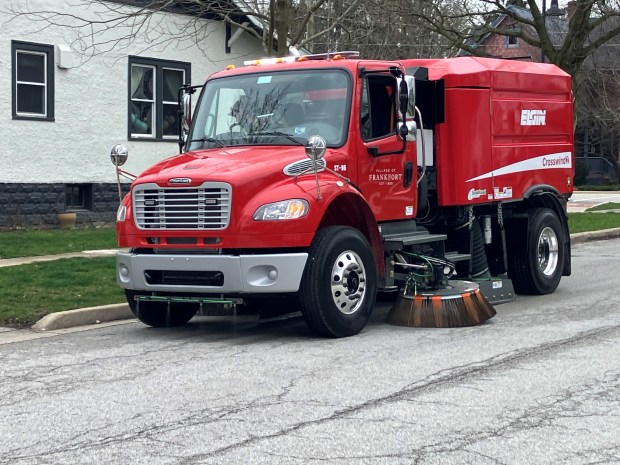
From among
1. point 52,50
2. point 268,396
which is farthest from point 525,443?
point 52,50

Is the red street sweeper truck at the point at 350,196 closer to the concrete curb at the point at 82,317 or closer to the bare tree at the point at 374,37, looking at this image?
the concrete curb at the point at 82,317

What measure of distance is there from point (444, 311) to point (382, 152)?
1664 mm

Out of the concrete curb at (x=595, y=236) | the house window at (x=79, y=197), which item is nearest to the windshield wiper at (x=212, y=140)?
the house window at (x=79, y=197)

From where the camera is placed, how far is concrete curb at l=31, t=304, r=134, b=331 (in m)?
10.1

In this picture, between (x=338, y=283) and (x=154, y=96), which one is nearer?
(x=338, y=283)

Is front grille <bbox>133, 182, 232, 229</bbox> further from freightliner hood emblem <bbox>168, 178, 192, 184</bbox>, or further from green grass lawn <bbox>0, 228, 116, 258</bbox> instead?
Result: green grass lawn <bbox>0, 228, 116, 258</bbox>

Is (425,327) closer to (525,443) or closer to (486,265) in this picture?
(486,265)

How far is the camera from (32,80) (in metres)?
19.8

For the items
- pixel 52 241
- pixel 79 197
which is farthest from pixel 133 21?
pixel 52 241

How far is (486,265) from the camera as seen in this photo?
38.4 ft

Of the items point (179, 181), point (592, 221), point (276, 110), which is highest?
point (276, 110)

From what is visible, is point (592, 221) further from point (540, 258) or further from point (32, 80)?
point (32, 80)

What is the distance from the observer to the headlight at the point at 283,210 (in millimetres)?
8828

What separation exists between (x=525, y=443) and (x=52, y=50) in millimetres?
16243
